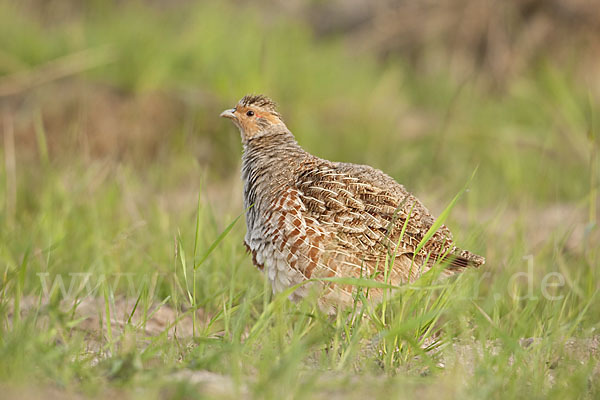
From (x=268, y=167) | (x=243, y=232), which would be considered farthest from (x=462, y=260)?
(x=243, y=232)

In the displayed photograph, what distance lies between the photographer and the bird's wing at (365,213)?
10.8ft

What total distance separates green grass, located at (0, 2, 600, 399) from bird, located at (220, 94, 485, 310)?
14 centimetres

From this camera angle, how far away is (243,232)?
4.54 meters

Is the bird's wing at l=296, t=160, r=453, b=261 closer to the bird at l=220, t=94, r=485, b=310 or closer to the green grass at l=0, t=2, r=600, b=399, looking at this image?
the bird at l=220, t=94, r=485, b=310

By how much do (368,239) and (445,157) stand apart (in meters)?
3.94

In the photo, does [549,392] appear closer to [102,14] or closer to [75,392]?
[75,392]

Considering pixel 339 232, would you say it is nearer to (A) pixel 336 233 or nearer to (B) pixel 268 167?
(A) pixel 336 233

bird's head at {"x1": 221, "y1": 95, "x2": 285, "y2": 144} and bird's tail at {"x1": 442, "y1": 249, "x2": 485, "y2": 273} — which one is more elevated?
bird's head at {"x1": 221, "y1": 95, "x2": 285, "y2": 144}

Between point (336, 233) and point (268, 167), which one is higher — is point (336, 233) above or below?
below

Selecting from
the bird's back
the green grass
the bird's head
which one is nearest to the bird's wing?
the bird's back

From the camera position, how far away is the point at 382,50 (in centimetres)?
1047

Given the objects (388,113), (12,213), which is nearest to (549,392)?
(12,213)

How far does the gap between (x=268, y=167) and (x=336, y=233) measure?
1.81 feet

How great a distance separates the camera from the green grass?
2.45 meters
